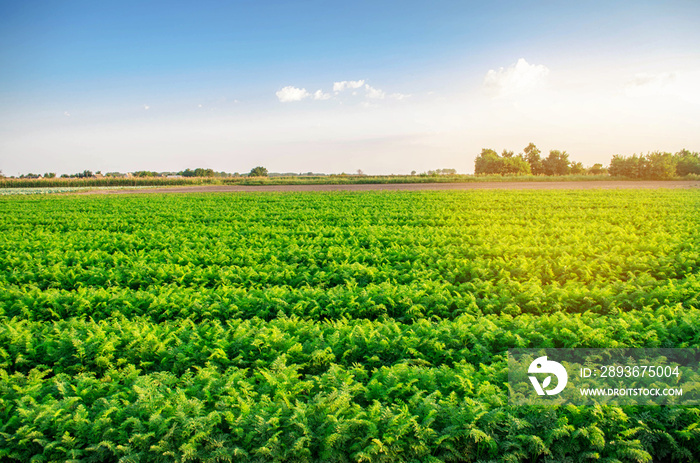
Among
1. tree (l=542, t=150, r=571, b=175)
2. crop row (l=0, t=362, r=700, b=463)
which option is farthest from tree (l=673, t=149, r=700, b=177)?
crop row (l=0, t=362, r=700, b=463)

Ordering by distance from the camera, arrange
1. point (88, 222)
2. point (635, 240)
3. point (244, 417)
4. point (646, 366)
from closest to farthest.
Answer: point (244, 417) < point (646, 366) < point (635, 240) < point (88, 222)

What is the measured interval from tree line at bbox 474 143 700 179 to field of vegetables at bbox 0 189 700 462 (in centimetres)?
9392

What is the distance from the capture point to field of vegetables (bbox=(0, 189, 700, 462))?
4129 mm

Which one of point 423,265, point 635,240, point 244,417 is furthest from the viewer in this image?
point 635,240

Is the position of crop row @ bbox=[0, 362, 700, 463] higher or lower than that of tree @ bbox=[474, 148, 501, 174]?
lower

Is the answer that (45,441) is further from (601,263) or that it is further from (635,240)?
(635,240)

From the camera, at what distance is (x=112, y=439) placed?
4.17m

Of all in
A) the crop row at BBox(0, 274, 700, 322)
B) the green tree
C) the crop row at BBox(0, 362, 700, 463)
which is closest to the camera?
the crop row at BBox(0, 362, 700, 463)

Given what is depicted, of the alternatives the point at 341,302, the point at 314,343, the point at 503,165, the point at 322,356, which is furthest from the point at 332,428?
the point at 503,165

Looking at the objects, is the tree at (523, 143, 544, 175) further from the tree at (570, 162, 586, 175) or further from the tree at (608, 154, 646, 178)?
the tree at (608, 154, 646, 178)

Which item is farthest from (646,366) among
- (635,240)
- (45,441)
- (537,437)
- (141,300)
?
(635,240)

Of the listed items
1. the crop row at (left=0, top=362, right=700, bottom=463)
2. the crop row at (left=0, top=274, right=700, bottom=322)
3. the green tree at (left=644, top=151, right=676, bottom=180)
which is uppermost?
the green tree at (left=644, top=151, right=676, bottom=180)

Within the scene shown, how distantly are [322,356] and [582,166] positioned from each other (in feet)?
526

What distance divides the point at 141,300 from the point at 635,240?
15.9 metres
